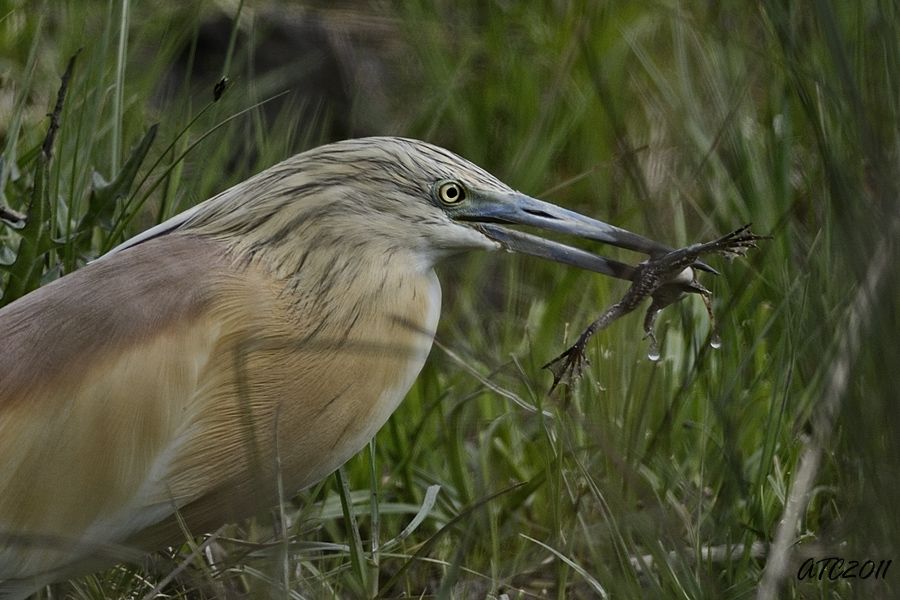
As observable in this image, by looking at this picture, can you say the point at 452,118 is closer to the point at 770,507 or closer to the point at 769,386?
the point at 769,386

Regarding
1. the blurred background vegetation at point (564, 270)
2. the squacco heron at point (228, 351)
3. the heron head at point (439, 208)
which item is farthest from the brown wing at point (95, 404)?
the heron head at point (439, 208)

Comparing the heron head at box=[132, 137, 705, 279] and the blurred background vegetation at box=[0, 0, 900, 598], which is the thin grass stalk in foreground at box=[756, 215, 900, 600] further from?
the heron head at box=[132, 137, 705, 279]

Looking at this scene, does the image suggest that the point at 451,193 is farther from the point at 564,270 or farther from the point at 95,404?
the point at 564,270

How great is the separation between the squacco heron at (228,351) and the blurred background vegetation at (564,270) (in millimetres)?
139

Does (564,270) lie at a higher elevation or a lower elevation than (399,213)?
lower

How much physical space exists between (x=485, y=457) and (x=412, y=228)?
608 mm

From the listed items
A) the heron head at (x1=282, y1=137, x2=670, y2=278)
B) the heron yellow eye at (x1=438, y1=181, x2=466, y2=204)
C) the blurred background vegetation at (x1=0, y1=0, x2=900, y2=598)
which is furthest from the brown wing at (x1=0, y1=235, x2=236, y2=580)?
the heron yellow eye at (x1=438, y1=181, x2=466, y2=204)

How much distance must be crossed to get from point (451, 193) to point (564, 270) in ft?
3.67

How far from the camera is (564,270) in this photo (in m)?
3.47

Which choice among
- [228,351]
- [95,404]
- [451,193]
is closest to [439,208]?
[451,193]

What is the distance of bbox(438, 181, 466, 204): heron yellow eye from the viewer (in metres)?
2.38

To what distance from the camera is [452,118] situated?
13.4 ft

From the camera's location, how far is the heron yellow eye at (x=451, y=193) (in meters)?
2.38

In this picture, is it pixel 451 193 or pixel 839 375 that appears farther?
pixel 451 193
